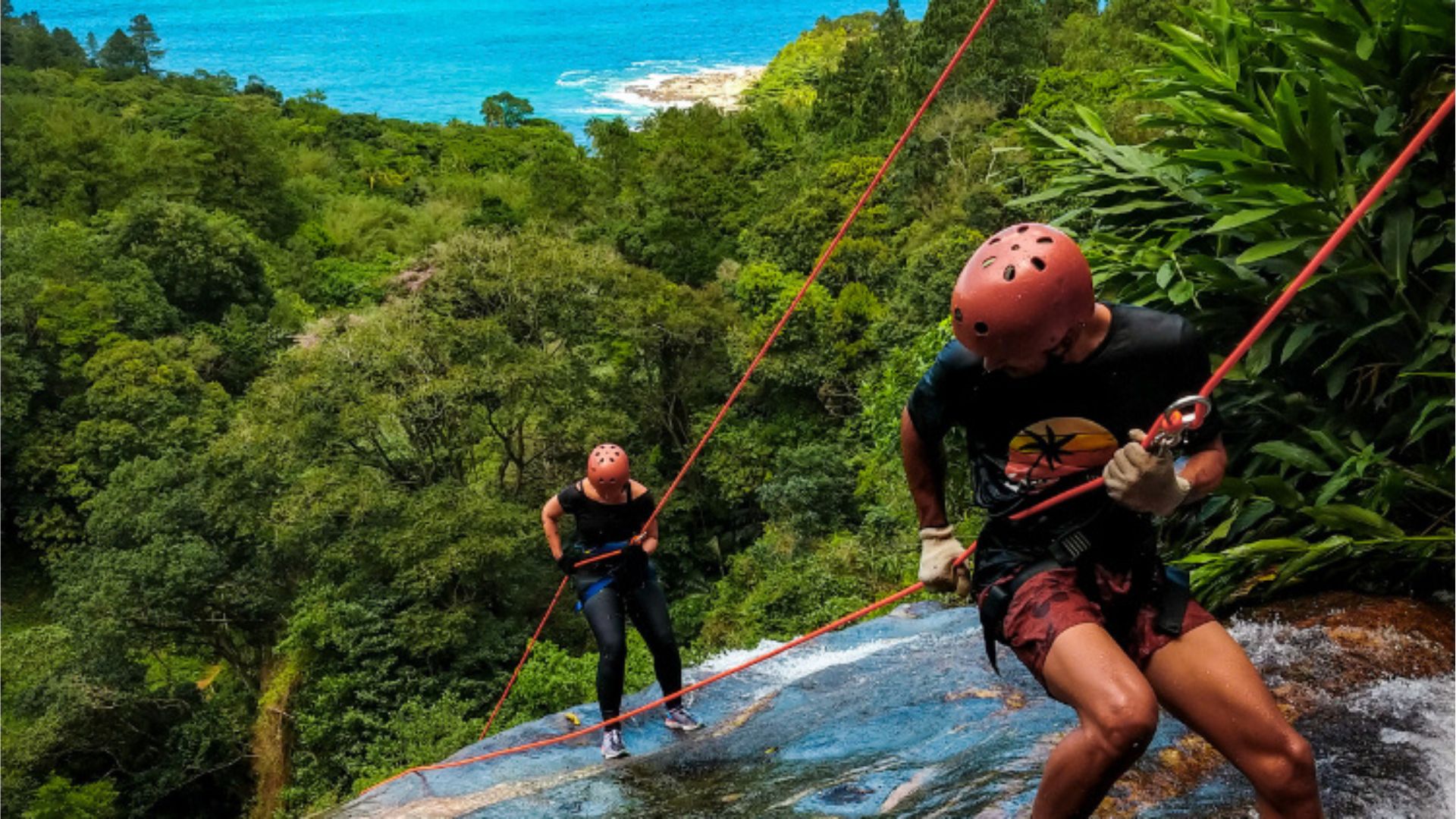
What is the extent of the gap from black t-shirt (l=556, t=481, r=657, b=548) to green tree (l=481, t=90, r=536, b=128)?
74.5 m

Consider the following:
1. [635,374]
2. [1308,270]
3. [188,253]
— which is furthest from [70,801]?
[188,253]

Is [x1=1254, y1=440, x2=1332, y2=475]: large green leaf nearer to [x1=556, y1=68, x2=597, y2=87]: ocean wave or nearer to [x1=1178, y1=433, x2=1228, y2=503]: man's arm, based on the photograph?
[x1=1178, y1=433, x2=1228, y2=503]: man's arm

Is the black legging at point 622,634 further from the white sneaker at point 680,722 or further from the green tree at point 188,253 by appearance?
the green tree at point 188,253

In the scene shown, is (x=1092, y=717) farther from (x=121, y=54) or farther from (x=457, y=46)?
(x=457, y=46)

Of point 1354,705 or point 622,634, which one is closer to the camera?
point 1354,705

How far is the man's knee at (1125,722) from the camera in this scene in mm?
2391

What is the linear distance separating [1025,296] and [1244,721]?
1.03 m

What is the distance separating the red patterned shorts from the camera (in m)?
2.63

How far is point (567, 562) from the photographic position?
220 inches

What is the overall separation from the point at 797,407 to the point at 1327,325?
21.8 m

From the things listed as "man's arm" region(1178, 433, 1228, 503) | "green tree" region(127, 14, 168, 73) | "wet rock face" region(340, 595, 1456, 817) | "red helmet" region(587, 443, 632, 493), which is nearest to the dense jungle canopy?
"wet rock face" region(340, 595, 1456, 817)

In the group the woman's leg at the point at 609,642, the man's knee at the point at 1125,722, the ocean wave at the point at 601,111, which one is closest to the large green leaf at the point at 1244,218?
the man's knee at the point at 1125,722

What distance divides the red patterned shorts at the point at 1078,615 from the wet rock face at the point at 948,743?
0.88m

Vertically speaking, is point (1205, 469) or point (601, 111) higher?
point (601, 111)
